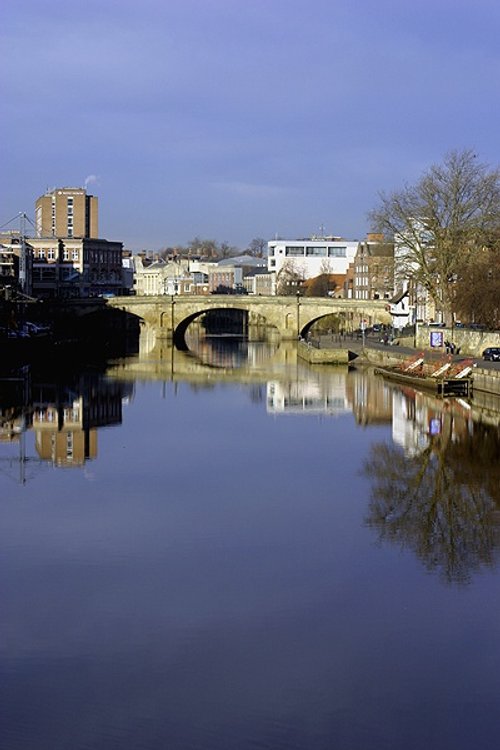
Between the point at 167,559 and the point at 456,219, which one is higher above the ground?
the point at 456,219

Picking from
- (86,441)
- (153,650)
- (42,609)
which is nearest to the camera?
(153,650)

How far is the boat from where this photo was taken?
150 feet

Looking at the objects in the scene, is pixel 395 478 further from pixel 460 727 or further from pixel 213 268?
pixel 213 268

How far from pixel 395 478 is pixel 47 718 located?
15.1 m

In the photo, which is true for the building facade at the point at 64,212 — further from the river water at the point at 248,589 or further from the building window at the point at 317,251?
the river water at the point at 248,589

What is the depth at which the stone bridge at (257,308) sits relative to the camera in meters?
80.6

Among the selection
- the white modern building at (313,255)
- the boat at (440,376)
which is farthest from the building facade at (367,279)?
the boat at (440,376)

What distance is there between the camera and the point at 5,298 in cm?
7375

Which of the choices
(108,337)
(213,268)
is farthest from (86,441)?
(213,268)

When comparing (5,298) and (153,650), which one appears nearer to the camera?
(153,650)

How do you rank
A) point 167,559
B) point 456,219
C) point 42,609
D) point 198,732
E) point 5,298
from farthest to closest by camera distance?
point 5,298
point 456,219
point 167,559
point 42,609
point 198,732

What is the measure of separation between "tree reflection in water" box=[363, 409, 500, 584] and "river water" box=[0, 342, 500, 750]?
0.23 feet

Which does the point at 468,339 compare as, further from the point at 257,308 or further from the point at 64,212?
the point at 64,212

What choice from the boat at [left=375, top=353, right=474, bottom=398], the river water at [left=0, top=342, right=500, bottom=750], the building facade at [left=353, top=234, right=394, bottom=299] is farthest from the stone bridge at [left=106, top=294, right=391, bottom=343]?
the river water at [left=0, top=342, right=500, bottom=750]
